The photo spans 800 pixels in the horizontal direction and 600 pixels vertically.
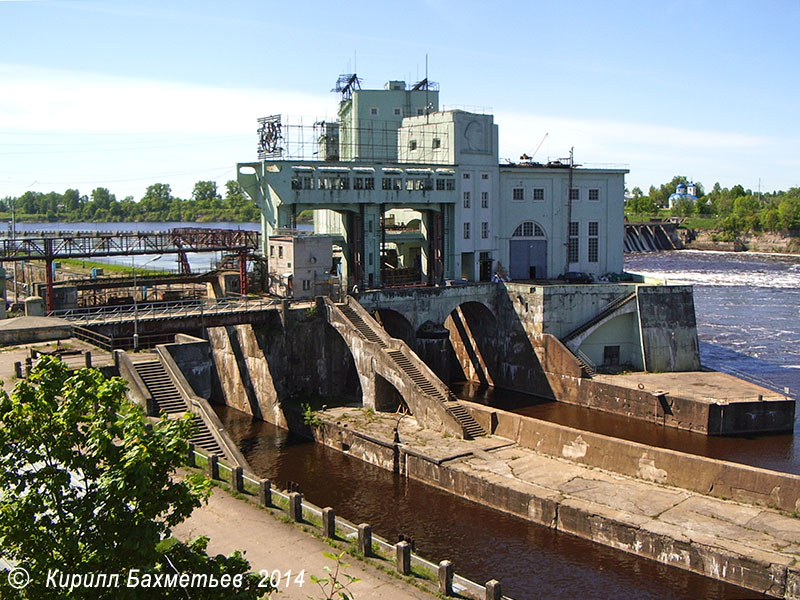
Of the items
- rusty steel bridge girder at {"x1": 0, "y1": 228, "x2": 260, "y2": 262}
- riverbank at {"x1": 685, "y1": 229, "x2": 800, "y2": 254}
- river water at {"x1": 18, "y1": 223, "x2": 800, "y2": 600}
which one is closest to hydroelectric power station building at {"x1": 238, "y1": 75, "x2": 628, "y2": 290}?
rusty steel bridge girder at {"x1": 0, "y1": 228, "x2": 260, "y2": 262}

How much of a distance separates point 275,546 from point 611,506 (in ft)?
55.6

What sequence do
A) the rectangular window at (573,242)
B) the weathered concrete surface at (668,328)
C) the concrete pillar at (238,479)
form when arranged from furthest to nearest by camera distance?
the rectangular window at (573,242)
the weathered concrete surface at (668,328)
the concrete pillar at (238,479)

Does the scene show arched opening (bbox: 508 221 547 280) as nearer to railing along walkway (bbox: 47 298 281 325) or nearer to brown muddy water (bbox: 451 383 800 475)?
brown muddy water (bbox: 451 383 800 475)

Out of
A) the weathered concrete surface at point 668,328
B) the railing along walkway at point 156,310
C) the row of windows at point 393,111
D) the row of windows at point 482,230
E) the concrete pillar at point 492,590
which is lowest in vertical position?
the concrete pillar at point 492,590

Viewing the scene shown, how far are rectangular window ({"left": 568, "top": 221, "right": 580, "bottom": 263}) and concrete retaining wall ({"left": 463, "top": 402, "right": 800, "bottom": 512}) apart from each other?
2854cm

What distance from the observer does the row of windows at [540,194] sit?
70875mm

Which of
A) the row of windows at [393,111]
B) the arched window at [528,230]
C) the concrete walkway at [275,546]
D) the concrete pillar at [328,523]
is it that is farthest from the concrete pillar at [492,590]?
the row of windows at [393,111]

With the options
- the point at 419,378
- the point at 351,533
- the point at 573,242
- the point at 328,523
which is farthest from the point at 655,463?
the point at 573,242

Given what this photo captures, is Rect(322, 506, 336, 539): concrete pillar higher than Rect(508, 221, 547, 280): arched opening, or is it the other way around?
Rect(508, 221, 547, 280): arched opening

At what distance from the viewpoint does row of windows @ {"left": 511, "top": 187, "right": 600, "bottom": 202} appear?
70.9 meters

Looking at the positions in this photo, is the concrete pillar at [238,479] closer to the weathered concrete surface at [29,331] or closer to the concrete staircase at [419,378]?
the weathered concrete surface at [29,331]

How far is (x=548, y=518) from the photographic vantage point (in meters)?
37.2

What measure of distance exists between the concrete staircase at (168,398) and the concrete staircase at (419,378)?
15.1 metres

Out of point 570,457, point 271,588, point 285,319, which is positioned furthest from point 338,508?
point 271,588
